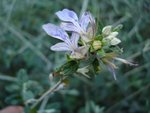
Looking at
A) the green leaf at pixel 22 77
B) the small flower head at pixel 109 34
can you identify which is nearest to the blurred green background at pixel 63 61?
the green leaf at pixel 22 77

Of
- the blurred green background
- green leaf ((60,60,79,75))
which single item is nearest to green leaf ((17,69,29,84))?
the blurred green background

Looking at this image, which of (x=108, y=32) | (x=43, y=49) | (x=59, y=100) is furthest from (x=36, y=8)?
(x=108, y=32)

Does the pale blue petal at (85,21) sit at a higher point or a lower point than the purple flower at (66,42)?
higher

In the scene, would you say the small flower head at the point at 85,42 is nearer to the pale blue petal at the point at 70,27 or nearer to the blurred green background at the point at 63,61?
the pale blue petal at the point at 70,27

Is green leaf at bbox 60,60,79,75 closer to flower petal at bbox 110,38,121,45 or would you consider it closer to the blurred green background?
flower petal at bbox 110,38,121,45

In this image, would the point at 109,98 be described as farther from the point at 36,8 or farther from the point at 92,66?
the point at 92,66

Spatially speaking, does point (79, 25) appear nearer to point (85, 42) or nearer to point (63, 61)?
point (85, 42)
